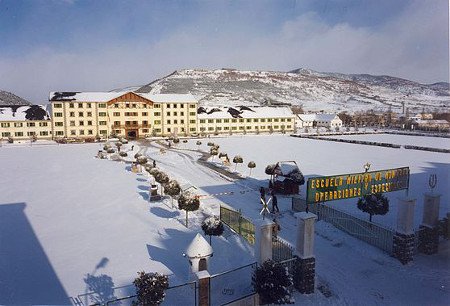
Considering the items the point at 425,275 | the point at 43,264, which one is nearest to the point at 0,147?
the point at 43,264

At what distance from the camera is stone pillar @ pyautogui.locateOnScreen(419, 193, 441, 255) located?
15.1 metres

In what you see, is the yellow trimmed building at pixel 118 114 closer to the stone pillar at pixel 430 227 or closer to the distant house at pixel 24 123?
the distant house at pixel 24 123

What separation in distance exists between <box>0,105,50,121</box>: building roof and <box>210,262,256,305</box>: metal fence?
232 ft

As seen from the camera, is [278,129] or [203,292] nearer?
[203,292]

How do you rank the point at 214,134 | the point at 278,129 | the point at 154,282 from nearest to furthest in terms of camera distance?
the point at 154,282, the point at 214,134, the point at 278,129

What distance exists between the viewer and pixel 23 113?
70562mm

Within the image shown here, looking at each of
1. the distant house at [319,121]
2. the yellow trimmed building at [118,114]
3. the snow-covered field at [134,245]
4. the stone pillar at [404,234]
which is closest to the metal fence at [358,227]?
the snow-covered field at [134,245]

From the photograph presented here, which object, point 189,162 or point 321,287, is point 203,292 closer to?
point 321,287

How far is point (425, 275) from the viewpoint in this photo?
44.2 feet

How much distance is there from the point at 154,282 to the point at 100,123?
70378mm

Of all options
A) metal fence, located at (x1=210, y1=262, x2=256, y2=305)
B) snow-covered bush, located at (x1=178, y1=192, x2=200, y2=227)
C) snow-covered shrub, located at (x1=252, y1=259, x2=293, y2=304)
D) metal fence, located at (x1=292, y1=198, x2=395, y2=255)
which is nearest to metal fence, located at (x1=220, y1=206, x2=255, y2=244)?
snow-covered bush, located at (x1=178, y1=192, x2=200, y2=227)

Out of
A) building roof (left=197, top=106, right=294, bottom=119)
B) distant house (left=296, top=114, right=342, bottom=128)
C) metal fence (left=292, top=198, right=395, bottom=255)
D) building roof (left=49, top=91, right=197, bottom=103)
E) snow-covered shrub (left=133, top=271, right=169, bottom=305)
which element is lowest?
metal fence (left=292, top=198, right=395, bottom=255)

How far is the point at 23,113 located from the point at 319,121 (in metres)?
89.2

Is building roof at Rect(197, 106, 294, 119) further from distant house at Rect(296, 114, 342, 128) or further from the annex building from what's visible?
distant house at Rect(296, 114, 342, 128)
